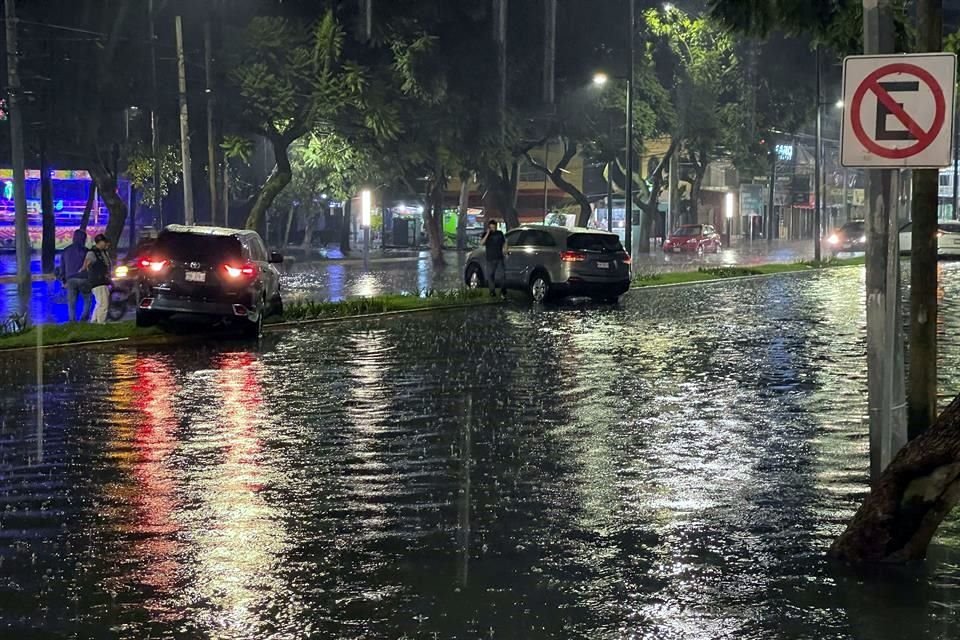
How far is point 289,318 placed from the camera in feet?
79.8

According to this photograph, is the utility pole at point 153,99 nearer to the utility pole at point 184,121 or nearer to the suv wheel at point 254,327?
the utility pole at point 184,121

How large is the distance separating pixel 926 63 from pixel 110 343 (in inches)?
600

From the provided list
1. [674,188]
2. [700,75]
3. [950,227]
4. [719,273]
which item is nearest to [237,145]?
[719,273]

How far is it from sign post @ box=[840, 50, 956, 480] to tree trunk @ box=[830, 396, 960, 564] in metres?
0.93

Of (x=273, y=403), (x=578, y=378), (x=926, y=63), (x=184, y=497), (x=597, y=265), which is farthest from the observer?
(x=597, y=265)

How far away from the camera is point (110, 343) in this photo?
2069 cm

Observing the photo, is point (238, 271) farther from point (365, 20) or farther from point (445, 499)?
point (365, 20)

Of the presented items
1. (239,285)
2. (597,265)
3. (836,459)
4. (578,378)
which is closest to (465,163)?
(597,265)

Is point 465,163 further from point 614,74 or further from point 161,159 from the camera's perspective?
point 161,159

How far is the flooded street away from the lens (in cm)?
671

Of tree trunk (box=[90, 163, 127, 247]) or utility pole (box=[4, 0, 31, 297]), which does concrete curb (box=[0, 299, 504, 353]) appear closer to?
utility pole (box=[4, 0, 31, 297])

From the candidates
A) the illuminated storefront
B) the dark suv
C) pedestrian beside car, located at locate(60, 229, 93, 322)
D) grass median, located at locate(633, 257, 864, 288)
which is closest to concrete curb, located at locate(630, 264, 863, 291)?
grass median, located at locate(633, 257, 864, 288)

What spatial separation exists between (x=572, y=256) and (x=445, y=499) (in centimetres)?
2140

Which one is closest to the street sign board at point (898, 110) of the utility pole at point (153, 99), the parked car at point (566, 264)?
the parked car at point (566, 264)
